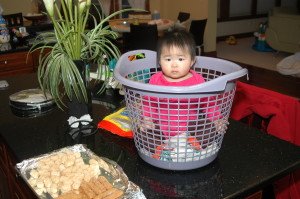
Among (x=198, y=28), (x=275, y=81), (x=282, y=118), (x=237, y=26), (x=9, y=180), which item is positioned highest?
(x=282, y=118)

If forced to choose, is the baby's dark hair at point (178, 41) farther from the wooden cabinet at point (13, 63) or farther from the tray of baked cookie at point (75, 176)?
the wooden cabinet at point (13, 63)

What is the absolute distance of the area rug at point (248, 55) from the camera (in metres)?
5.64

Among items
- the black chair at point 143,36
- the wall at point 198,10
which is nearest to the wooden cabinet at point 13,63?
the black chair at point 143,36

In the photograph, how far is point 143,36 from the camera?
157 inches

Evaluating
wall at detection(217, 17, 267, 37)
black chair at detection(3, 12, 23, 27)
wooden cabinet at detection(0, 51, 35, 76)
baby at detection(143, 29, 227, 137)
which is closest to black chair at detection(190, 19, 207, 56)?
black chair at detection(3, 12, 23, 27)

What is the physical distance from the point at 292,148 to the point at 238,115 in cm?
36

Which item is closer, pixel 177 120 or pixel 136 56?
pixel 177 120

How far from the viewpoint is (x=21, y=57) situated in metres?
3.02

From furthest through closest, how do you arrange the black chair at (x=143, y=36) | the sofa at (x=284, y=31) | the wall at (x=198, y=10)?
the sofa at (x=284, y=31) → the wall at (x=198, y=10) → the black chair at (x=143, y=36)

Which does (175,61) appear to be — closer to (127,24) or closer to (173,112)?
(173,112)

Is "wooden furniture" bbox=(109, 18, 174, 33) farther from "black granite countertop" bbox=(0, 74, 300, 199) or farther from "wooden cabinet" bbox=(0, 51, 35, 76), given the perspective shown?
"black granite countertop" bbox=(0, 74, 300, 199)

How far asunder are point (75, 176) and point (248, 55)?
18.7 feet

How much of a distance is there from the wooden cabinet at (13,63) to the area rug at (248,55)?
3685 mm

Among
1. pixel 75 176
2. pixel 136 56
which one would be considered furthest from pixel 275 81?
pixel 75 176
